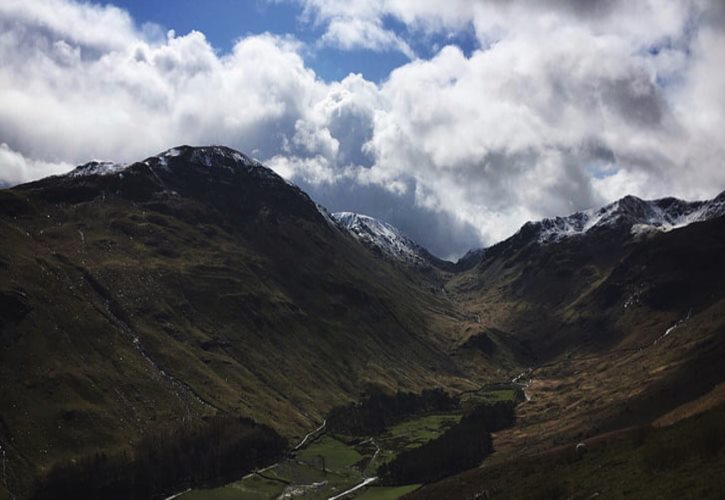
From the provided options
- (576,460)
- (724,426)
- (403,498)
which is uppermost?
(724,426)

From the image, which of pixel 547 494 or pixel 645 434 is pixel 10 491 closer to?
pixel 547 494

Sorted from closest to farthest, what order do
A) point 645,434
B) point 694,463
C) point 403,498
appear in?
point 694,463
point 645,434
point 403,498

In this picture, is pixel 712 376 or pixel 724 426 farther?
pixel 712 376

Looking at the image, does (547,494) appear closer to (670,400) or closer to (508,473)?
(508,473)

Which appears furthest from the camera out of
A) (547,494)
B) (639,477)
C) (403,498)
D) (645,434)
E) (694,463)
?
(403,498)

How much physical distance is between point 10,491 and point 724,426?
203 metres

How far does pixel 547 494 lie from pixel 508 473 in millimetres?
49398

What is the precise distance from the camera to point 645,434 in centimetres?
12619

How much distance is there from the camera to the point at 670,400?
643 ft

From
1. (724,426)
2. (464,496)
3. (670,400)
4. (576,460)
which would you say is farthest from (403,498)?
(724,426)

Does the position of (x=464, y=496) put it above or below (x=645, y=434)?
below

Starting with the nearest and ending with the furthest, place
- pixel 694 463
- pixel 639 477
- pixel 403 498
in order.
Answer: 1. pixel 694 463
2. pixel 639 477
3. pixel 403 498

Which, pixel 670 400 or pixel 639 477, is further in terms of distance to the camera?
pixel 670 400

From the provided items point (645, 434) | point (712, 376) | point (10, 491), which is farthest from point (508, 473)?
point (10, 491)
